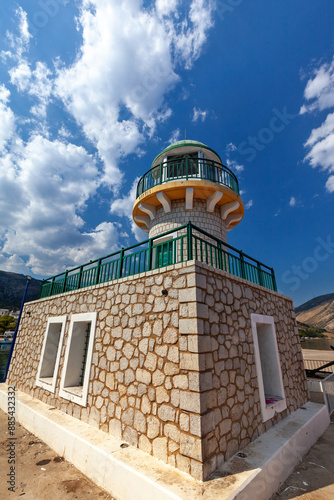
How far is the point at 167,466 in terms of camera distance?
141 inches

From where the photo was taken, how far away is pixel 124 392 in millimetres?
4645

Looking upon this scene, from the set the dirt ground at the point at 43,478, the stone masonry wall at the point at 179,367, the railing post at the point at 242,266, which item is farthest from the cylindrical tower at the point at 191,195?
the dirt ground at the point at 43,478

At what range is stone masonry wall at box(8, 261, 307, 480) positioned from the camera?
353 centimetres

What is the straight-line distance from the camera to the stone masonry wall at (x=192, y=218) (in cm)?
893

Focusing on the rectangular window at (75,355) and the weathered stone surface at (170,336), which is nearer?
the weathered stone surface at (170,336)

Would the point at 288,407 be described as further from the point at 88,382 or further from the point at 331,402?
the point at 88,382

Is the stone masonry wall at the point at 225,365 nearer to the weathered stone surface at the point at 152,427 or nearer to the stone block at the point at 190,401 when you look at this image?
the stone block at the point at 190,401

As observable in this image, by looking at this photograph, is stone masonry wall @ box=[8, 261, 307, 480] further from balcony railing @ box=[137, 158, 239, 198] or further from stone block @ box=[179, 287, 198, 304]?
balcony railing @ box=[137, 158, 239, 198]

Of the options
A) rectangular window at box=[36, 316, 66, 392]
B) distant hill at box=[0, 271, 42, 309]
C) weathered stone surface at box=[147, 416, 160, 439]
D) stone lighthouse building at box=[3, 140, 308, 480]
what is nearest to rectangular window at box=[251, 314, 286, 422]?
stone lighthouse building at box=[3, 140, 308, 480]

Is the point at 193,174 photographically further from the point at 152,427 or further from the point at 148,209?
the point at 152,427

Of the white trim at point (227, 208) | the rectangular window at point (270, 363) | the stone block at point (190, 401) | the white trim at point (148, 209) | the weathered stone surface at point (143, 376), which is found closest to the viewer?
the stone block at point (190, 401)

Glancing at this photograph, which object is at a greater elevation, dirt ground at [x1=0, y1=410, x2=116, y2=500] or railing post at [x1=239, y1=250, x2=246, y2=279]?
railing post at [x1=239, y1=250, x2=246, y2=279]

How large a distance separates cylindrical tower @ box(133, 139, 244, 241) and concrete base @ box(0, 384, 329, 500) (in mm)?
6432

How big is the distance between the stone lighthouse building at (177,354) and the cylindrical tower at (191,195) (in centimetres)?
26
